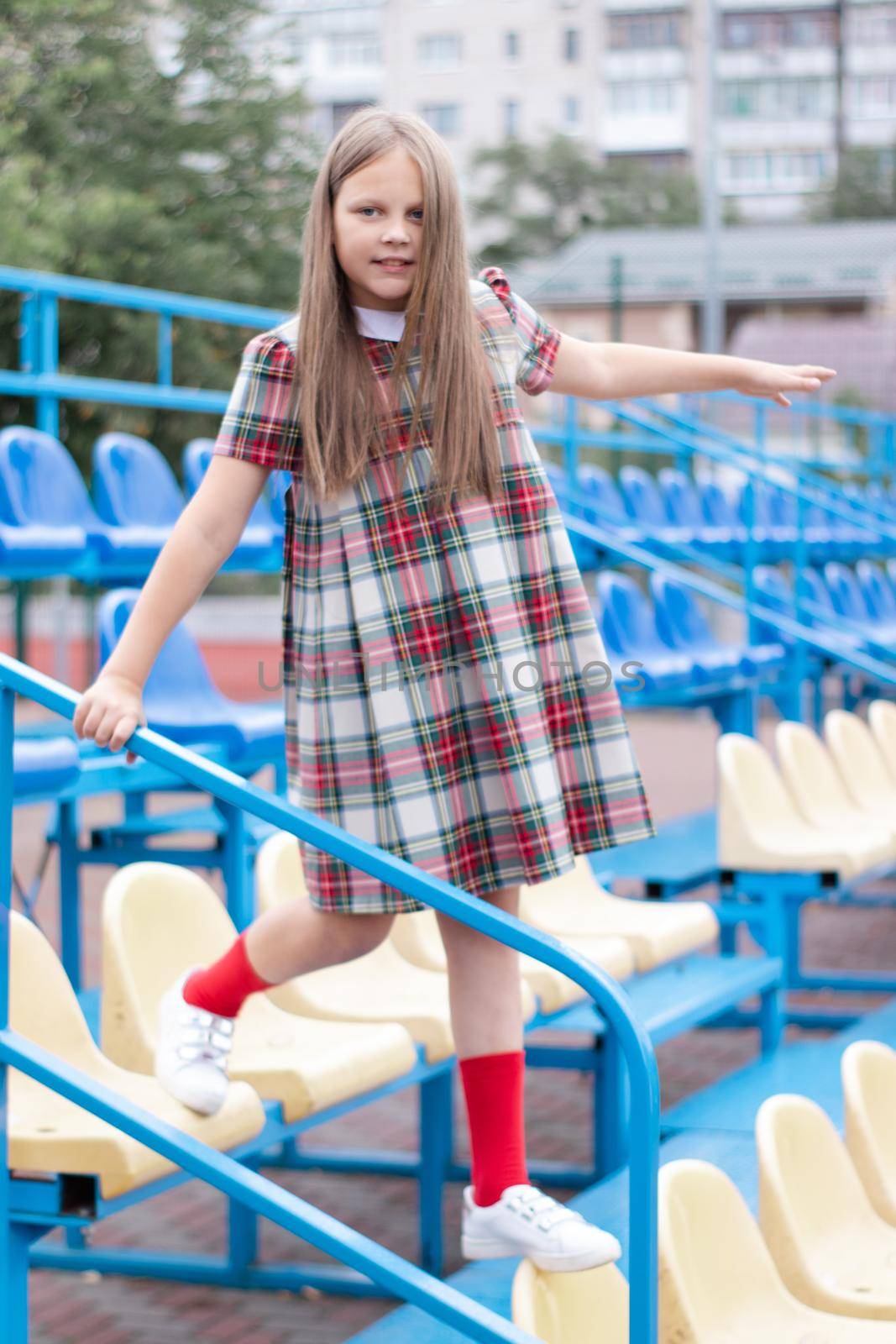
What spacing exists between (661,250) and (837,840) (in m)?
32.7

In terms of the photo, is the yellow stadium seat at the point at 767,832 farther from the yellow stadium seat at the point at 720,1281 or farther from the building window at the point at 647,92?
the building window at the point at 647,92

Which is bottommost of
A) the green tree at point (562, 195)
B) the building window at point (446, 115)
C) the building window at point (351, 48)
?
the green tree at point (562, 195)

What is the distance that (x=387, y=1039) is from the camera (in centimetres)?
293

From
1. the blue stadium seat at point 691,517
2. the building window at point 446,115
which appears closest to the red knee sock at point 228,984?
the blue stadium seat at point 691,517

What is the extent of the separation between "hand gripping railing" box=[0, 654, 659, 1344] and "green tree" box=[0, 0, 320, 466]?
30.9 ft

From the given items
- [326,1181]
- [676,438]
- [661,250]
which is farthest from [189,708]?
[661,250]

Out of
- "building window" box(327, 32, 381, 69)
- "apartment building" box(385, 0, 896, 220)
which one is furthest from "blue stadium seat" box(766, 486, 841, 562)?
"building window" box(327, 32, 381, 69)

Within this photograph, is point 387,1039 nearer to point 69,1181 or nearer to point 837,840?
point 69,1181

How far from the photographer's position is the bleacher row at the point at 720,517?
315 inches

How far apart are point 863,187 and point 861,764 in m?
41.8

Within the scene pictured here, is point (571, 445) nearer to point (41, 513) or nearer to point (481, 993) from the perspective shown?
point (41, 513)

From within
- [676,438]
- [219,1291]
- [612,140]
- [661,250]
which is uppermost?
[612,140]

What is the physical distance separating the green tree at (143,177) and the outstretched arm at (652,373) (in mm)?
9130

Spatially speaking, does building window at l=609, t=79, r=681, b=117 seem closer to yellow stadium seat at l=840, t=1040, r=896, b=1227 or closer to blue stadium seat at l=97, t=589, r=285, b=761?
blue stadium seat at l=97, t=589, r=285, b=761
